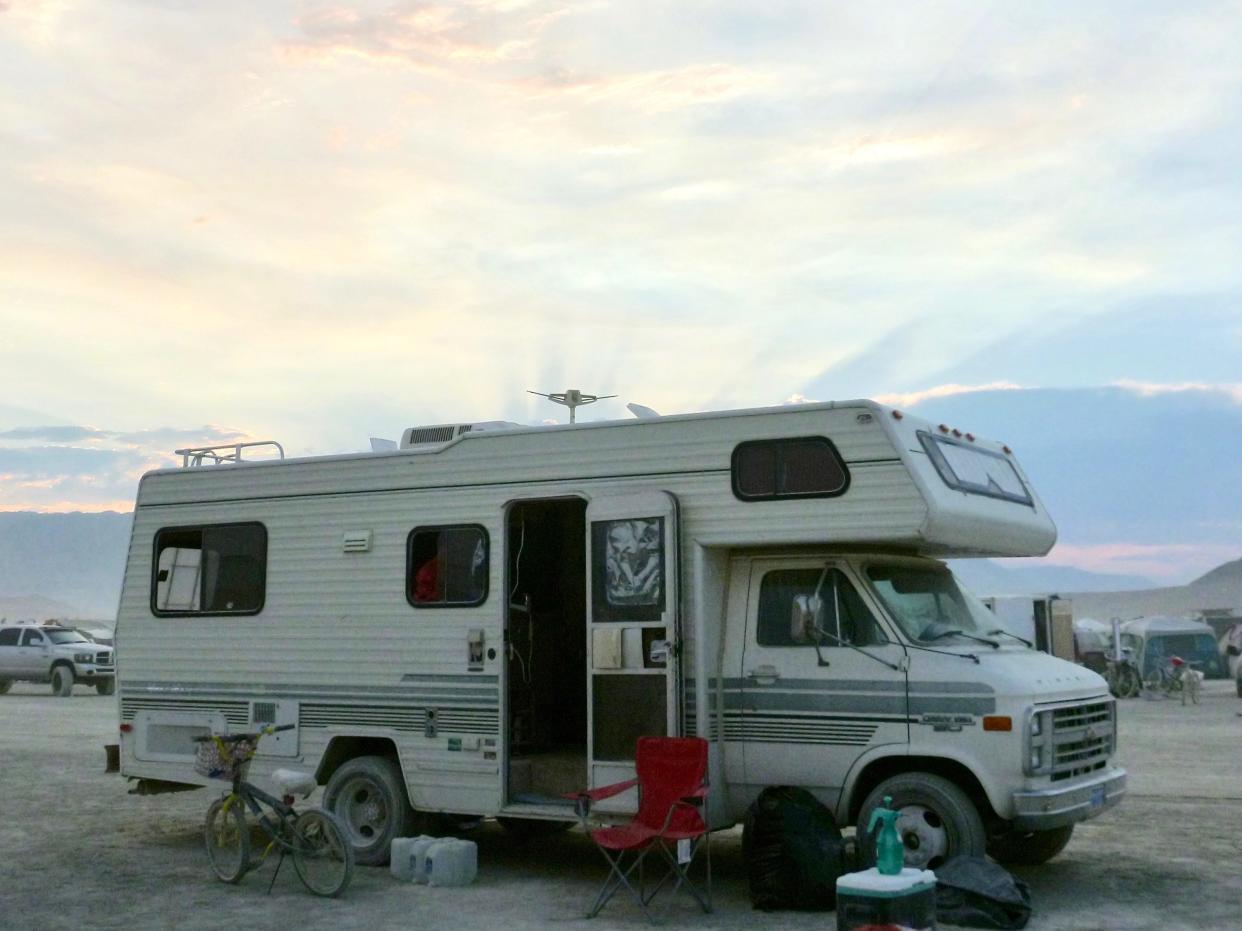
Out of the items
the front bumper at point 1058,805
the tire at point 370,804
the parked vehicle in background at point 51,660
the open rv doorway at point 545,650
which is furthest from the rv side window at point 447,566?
the parked vehicle in background at point 51,660

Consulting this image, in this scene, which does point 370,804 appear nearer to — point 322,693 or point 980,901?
point 322,693

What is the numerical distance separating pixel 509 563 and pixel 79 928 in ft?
11.9

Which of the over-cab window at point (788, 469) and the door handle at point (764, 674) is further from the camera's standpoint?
the door handle at point (764, 674)

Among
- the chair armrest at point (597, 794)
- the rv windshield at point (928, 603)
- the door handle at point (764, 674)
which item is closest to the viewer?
the chair armrest at point (597, 794)

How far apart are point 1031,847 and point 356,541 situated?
5.25 meters

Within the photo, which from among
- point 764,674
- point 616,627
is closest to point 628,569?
point 616,627

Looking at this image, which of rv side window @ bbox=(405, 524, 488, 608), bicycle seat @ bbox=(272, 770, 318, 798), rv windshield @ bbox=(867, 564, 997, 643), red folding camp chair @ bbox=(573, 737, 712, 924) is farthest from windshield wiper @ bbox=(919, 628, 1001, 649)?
bicycle seat @ bbox=(272, 770, 318, 798)

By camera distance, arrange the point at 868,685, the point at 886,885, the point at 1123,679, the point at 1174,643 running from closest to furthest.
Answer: the point at 886,885 < the point at 868,685 < the point at 1123,679 < the point at 1174,643

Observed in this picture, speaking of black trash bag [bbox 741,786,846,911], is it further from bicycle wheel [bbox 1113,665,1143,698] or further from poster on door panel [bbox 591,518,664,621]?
bicycle wheel [bbox 1113,665,1143,698]

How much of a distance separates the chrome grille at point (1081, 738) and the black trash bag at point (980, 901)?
888 mm

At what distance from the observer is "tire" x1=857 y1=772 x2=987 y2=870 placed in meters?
8.64

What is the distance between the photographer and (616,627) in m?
9.68

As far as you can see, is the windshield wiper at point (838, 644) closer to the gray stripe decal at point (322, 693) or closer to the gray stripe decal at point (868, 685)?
the gray stripe decal at point (868, 685)

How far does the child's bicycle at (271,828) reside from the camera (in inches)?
371
